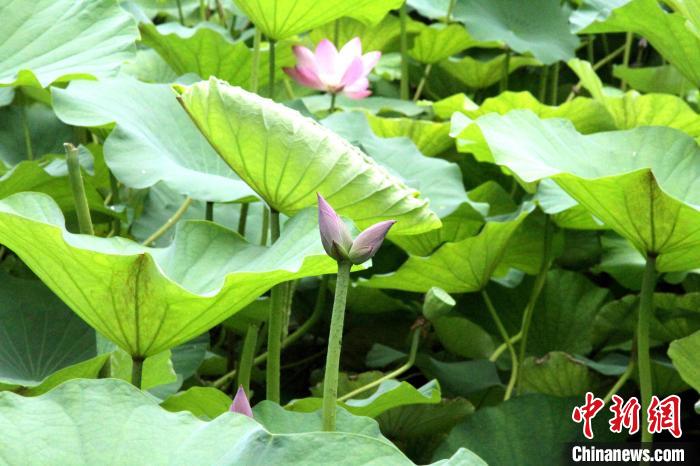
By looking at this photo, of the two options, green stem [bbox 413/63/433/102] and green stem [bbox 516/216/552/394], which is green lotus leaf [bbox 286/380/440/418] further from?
green stem [bbox 413/63/433/102]

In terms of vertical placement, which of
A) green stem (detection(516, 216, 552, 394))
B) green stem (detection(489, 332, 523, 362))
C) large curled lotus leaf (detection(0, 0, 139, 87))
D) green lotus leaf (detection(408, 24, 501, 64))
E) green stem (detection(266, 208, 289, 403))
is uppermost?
large curled lotus leaf (detection(0, 0, 139, 87))

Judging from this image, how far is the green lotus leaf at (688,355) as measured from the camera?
114 cm

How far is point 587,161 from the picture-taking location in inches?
53.3

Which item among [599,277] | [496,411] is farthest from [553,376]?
[599,277]

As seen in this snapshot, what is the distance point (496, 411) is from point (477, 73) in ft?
3.40

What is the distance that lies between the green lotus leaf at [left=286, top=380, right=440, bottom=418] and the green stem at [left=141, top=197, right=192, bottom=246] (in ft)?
1.14

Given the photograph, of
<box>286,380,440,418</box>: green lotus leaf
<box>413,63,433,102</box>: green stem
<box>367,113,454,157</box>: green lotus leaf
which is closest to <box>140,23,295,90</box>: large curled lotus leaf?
<box>367,113,454,157</box>: green lotus leaf

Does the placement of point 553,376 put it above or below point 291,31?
below

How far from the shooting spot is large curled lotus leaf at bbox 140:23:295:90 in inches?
64.0

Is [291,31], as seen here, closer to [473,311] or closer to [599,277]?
[473,311]

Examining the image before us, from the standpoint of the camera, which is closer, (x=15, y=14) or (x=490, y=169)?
(x=15, y=14)

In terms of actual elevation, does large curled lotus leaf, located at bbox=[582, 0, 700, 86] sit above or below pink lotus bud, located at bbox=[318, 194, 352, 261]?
above

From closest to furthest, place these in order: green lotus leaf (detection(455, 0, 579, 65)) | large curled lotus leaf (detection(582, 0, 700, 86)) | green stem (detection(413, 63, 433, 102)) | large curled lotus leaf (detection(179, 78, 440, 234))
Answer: large curled lotus leaf (detection(179, 78, 440, 234)), large curled lotus leaf (detection(582, 0, 700, 86)), green lotus leaf (detection(455, 0, 579, 65)), green stem (detection(413, 63, 433, 102))

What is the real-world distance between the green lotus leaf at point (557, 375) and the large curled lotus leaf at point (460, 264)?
0.14 metres
